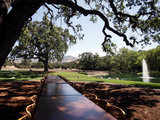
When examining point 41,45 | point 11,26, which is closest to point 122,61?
point 41,45

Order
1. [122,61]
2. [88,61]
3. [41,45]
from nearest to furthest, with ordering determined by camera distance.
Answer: [41,45] < [122,61] < [88,61]

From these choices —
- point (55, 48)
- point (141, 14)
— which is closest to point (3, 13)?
point (141, 14)

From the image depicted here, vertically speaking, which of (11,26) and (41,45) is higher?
(41,45)

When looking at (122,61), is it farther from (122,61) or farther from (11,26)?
(11,26)

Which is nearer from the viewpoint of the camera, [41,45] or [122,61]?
[41,45]

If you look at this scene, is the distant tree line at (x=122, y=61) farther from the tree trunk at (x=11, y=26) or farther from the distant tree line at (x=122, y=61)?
the tree trunk at (x=11, y=26)

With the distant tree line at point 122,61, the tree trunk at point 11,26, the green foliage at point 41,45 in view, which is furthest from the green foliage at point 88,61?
the tree trunk at point 11,26

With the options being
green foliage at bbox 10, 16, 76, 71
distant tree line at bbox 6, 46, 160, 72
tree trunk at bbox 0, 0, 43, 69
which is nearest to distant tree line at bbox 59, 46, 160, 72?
distant tree line at bbox 6, 46, 160, 72

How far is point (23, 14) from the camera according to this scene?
126 inches

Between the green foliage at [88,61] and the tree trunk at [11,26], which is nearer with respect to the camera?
the tree trunk at [11,26]

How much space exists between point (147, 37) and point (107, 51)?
12.0 ft

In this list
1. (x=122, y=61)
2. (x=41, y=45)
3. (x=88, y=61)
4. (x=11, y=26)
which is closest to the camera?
(x=11, y=26)

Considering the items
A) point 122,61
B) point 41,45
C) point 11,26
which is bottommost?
point 11,26

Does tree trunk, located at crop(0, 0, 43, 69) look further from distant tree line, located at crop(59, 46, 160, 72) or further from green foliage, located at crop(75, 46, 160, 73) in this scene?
green foliage, located at crop(75, 46, 160, 73)
